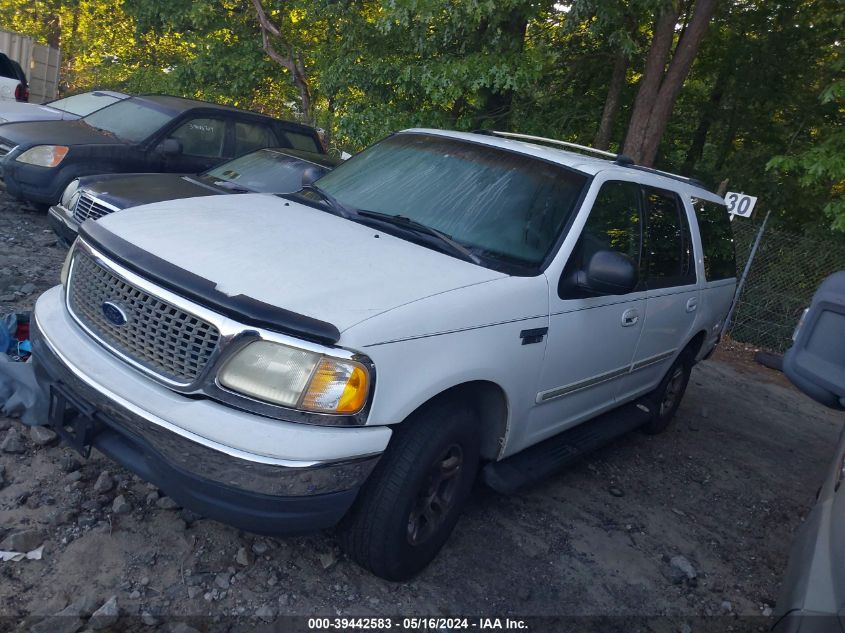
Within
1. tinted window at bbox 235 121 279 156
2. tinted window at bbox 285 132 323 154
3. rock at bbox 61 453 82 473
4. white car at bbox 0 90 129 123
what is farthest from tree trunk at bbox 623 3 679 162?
rock at bbox 61 453 82 473

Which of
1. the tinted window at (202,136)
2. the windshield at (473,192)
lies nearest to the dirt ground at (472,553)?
the windshield at (473,192)

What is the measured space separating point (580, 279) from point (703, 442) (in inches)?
123

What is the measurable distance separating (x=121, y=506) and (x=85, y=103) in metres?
8.24

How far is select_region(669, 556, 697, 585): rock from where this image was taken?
3.78 m

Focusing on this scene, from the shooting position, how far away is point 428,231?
3.57 meters

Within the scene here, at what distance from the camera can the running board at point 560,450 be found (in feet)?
11.5

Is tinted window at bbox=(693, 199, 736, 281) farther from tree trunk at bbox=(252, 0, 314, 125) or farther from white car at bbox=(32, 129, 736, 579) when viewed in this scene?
tree trunk at bbox=(252, 0, 314, 125)

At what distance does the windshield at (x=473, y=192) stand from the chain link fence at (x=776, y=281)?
8066 mm

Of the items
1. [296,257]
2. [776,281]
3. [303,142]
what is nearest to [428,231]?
[296,257]

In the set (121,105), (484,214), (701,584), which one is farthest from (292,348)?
(121,105)

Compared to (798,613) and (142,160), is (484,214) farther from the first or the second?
(142,160)

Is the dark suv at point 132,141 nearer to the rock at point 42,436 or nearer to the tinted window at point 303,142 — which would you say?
the tinted window at point 303,142

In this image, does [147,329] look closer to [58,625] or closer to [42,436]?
[58,625]

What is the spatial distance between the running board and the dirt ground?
36 centimetres
